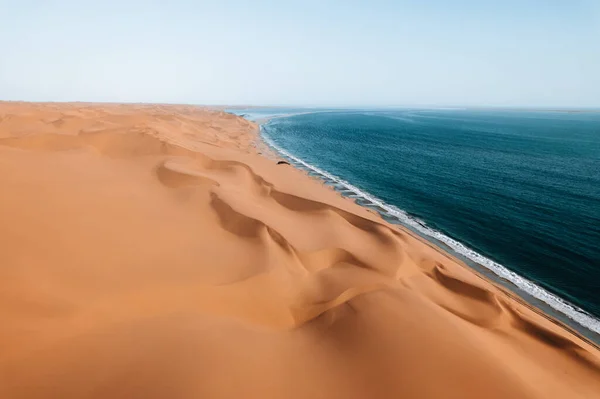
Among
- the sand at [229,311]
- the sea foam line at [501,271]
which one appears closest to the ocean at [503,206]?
the sea foam line at [501,271]

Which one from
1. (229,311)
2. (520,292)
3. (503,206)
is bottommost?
(520,292)

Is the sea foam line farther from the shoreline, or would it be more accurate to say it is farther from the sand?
the sand

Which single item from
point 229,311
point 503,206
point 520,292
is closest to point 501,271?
point 520,292

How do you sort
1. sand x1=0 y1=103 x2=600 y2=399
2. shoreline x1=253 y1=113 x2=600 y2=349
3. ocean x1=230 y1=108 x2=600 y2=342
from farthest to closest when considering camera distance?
ocean x1=230 y1=108 x2=600 y2=342 < shoreline x1=253 y1=113 x2=600 y2=349 < sand x1=0 y1=103 x2=600 y2=399

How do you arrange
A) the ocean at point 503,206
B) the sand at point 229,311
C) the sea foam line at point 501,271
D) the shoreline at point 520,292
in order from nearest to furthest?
the sand at point 229,311 → the shoreline at point 520,292 → the sea foam line at point 501,271 → the ocean at point 503,206

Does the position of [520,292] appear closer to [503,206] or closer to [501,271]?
[501,271]

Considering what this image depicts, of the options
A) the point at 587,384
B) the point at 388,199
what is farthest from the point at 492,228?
the point at 587,384

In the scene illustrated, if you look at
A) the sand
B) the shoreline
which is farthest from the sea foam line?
the sand

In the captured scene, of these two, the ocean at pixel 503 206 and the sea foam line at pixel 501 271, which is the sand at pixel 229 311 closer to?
the sea foam line at pixel 501 271
